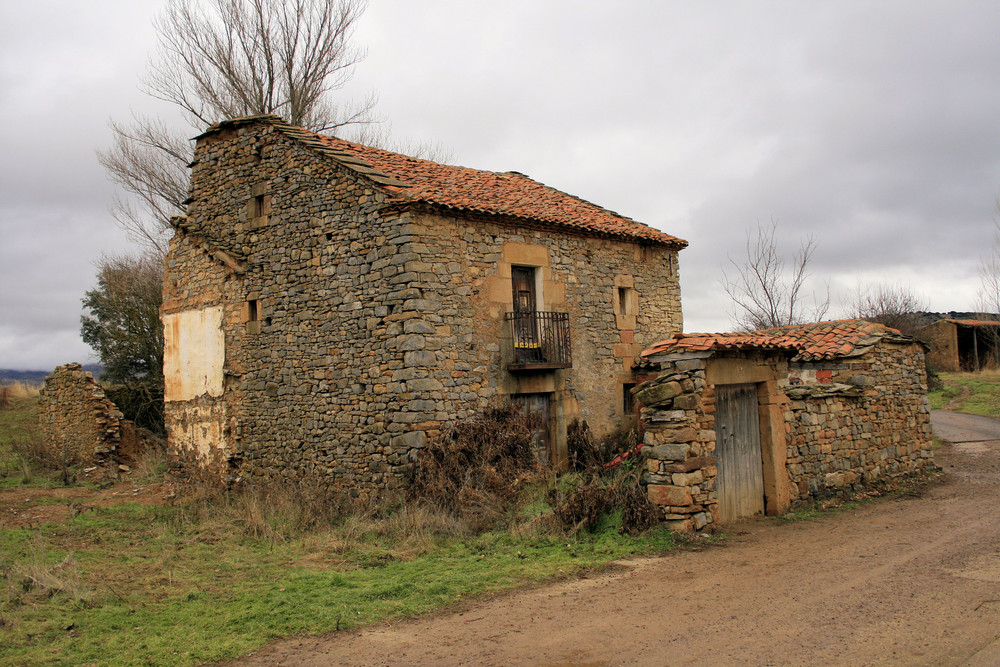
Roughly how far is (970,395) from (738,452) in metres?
17.7

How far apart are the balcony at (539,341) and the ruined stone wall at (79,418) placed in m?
10.3

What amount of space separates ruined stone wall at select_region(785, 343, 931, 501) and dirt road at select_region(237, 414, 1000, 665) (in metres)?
2.17

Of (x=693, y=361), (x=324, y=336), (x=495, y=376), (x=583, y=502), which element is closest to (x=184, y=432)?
(x=324, y=336)

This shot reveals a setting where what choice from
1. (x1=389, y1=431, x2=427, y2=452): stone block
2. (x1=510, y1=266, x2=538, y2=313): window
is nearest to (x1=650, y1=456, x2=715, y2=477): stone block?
(x1=389, y1=431, x2=427, y2=452): stone block

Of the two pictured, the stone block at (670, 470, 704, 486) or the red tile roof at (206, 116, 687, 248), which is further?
the red tile roof at (206, 116, 687, 248)

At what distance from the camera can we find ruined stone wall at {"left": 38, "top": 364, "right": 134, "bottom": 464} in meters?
16.4

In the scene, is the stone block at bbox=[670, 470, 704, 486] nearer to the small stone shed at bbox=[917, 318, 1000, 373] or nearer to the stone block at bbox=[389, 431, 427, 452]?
the stone block at bbox=[389, 431, 427, 452]

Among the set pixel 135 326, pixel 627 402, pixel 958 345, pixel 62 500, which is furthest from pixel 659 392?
pixel 958 345

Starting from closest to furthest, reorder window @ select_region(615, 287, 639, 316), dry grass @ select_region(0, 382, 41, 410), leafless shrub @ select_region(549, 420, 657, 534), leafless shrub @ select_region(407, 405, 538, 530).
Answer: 1. leafless shrub @ select_region(549, 420, 657, 534)
2. leafless shrub @ select_region(407, 405, 538, 530)
3. window @ select_region(615, 287, 639, 316)
4. dry grass @ select_region(0, 382, 41, 410)

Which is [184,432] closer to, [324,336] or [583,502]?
[324,336]

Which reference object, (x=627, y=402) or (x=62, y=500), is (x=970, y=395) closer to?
(x=627, y=402)

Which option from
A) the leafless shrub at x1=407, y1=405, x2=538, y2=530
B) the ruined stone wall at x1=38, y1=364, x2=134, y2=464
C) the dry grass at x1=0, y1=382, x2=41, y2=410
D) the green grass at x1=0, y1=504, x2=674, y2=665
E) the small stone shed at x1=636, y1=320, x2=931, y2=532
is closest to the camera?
the green grass at x1=0, y1=504, x2=674, y2=665

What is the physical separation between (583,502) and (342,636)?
12.5 feet

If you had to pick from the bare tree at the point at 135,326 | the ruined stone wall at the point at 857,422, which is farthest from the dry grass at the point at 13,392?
the ruined stone wall at the point at 857,422
